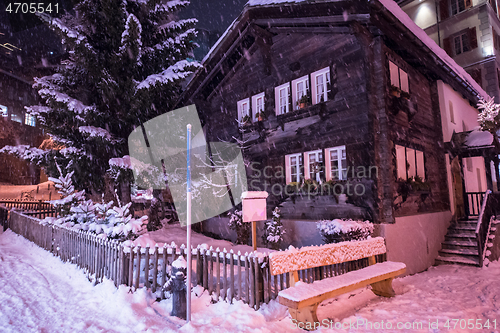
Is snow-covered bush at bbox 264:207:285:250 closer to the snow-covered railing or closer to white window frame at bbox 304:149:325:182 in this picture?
white window frame at bbox 304:149:325:182

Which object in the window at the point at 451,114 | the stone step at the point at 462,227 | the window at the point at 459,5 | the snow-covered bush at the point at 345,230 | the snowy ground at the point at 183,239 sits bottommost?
the snowy ground at the point at 183,239

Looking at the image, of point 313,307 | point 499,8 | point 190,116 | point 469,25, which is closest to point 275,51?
point 190,116

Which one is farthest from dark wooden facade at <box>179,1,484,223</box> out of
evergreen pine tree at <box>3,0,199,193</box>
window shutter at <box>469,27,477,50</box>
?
window shutter at <box>469,27,477,50</box>

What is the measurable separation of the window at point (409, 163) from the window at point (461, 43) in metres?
13.8

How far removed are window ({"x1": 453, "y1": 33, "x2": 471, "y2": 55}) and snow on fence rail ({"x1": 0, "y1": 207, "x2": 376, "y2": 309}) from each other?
756 inches

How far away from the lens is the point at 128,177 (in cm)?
1132

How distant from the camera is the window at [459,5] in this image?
2000cm

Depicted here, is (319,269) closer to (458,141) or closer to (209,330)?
(209,330)

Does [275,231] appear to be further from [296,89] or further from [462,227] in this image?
[462,227]

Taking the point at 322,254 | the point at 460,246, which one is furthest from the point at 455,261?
the point at 322,254

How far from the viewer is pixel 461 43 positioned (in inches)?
800

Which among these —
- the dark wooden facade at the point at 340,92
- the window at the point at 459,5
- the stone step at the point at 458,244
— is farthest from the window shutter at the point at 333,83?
the window at the point at 459,5

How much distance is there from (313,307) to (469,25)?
23307mm

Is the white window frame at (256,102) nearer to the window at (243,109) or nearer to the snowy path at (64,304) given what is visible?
the window at (243,109)
